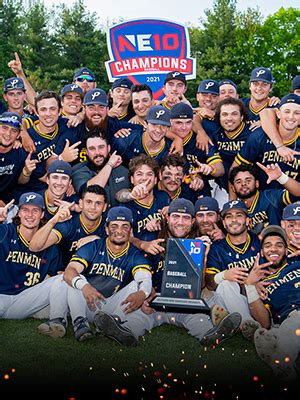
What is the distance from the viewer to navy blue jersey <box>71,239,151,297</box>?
6.84 metres

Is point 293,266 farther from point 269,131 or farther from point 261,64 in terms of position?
point 261,64

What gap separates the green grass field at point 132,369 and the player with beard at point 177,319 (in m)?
0.12

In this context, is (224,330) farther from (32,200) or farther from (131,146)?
(131,146)

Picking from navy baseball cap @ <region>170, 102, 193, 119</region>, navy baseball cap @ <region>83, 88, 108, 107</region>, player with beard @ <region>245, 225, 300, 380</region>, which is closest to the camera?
player with beard @ <region>245, 225, 300, 380</region>

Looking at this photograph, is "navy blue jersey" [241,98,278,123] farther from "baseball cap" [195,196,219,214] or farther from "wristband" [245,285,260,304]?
"wristband" [245,285,260,304]

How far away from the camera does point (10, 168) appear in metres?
8.28

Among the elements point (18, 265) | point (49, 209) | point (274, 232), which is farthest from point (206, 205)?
point (18, 265)

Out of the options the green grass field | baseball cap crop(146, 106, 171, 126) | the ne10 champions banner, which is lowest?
the green grass field

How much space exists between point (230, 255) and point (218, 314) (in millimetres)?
783

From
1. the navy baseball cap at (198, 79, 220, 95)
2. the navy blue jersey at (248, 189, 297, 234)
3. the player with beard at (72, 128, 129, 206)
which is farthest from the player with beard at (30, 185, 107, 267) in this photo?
the navy baseball cap at (198, 79, 220, 95)

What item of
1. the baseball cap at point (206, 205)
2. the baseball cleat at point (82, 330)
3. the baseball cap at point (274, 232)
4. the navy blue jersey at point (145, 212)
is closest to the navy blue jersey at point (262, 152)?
the baseball cap at point (206, 205)

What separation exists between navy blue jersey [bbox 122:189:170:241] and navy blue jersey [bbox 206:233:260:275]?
2.80 feet

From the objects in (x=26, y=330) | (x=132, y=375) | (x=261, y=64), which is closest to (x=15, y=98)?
(x=26, y=330)

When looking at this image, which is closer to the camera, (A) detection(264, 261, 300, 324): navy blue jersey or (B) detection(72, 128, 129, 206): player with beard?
(A) detection(264, 261, 300, 324): navy blue jersey
